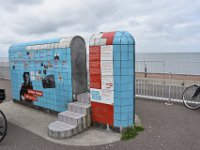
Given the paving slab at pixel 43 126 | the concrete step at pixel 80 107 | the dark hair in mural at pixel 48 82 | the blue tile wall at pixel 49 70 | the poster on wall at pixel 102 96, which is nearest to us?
the paving slab at pixel 43 126

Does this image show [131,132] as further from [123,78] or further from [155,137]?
[123,78]

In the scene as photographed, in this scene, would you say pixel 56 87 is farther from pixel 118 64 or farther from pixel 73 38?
pixel 118 64

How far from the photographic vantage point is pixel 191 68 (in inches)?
398

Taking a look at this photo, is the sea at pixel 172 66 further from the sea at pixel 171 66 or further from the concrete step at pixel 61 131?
the concrete step at pixel 61 131

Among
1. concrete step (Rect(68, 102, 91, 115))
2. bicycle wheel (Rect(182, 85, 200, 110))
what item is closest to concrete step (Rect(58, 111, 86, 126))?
concrete step (Rect(68, 102, 91, 115))

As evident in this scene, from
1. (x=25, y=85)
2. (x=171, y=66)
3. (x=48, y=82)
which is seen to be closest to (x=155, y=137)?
(x=48, y=82)

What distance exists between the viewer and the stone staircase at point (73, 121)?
470cm

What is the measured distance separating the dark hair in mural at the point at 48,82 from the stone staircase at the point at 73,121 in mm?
1170

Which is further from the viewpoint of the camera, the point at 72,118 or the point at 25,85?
the point at 25,85

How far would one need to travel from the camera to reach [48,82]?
657 centimetres

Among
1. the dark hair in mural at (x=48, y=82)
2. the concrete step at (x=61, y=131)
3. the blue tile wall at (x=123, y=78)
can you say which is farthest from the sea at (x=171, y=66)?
the concrete step at (x=61, y=131)

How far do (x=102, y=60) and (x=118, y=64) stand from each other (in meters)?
0.44

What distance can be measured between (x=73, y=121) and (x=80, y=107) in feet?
1.63

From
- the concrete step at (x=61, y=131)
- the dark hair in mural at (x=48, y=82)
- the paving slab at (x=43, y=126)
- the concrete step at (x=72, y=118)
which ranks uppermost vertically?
the dark hair in mural at (x=48, y=82)
